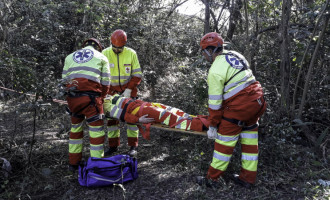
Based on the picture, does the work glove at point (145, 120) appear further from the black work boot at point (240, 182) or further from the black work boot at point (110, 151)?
the black work boot at point (240, 182)

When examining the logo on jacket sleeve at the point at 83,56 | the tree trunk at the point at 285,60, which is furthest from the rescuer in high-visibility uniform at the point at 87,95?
the tree trunk at the point at 285,60

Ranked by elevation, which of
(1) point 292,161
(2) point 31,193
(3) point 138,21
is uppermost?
(3) point 138,21

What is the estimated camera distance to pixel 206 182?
3623 millimetres

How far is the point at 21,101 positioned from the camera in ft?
12.0

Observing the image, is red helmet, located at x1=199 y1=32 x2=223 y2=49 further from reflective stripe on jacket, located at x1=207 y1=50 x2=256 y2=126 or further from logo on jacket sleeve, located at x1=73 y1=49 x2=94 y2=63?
logo on jacket sleeve, located at x1=73 y1=49 x2=94 y2=63

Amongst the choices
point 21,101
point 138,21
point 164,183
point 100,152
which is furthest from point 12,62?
point 138,21

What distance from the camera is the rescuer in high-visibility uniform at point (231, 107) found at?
131 inches

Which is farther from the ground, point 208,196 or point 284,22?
point 284,22

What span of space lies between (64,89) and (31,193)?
1495 millimetres

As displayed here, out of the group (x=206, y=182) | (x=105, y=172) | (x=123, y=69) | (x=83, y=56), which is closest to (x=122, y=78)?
(x=123, y=69)

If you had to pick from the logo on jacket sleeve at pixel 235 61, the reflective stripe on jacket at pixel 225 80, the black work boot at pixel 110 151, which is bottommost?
the black work boot at pixel 110 151

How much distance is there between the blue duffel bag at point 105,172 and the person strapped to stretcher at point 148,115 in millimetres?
572

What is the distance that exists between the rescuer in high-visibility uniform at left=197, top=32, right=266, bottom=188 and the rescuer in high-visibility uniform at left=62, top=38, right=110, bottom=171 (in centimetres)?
168

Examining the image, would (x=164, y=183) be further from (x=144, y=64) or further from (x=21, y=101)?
(x=144, y=64)
